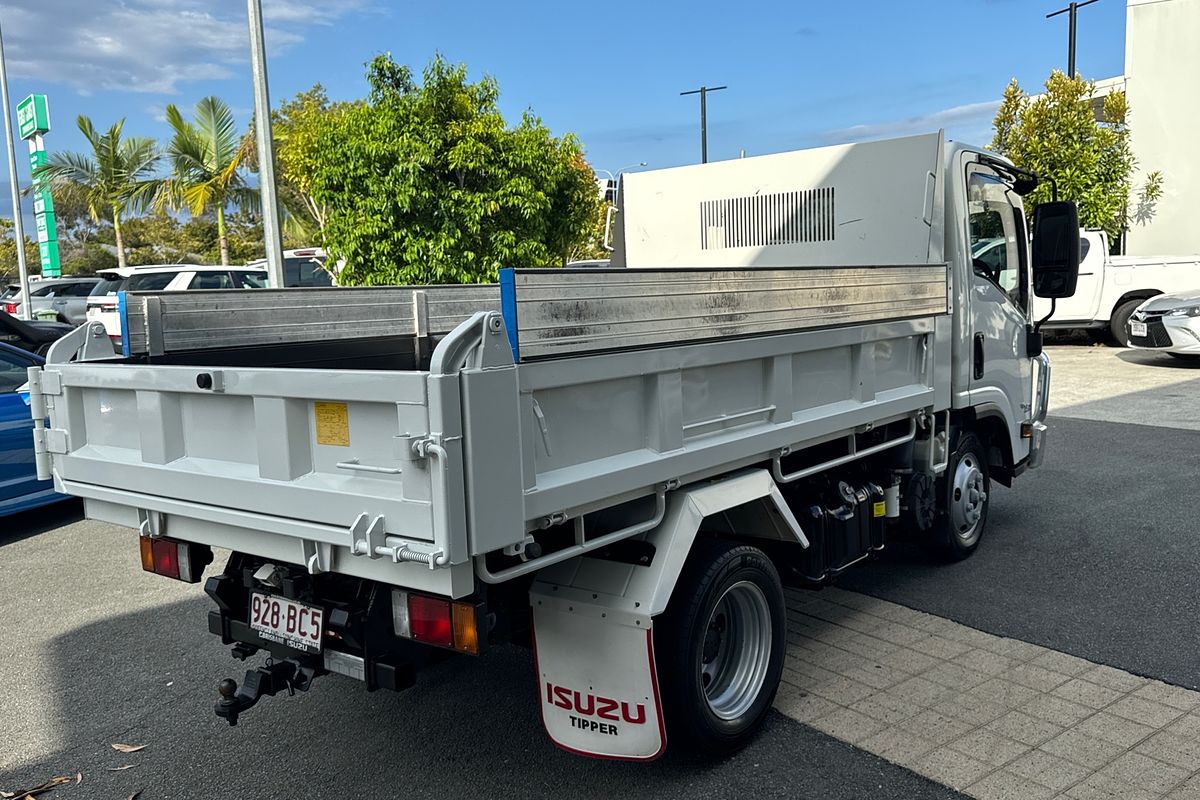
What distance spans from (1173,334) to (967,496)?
10.2 m

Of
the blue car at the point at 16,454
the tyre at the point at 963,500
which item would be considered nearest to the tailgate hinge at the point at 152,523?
the tyre at the point at 963,500

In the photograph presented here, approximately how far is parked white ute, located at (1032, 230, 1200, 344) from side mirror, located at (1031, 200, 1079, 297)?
1165 cm

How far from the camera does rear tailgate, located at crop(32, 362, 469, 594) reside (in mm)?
2615

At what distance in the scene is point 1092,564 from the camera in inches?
235

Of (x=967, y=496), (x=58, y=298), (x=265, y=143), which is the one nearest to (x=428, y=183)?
(x=265, y=143)

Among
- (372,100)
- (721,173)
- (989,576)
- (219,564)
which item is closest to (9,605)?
(219,564)

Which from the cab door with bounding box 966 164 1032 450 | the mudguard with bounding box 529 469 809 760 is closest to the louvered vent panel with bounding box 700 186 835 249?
the cab door with bounding box 966 164 1032 450

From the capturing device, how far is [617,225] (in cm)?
661

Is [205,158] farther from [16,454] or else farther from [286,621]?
[286,621]

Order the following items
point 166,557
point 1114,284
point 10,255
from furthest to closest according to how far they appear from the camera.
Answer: point 10,255
point 1114,284
point 166,557

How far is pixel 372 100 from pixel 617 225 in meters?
6.19

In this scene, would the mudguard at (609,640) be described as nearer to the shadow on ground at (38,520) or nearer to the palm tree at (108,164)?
the shadow on ground at (38,520)

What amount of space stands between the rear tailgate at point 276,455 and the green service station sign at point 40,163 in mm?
18975

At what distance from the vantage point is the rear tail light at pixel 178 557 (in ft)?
11.9
